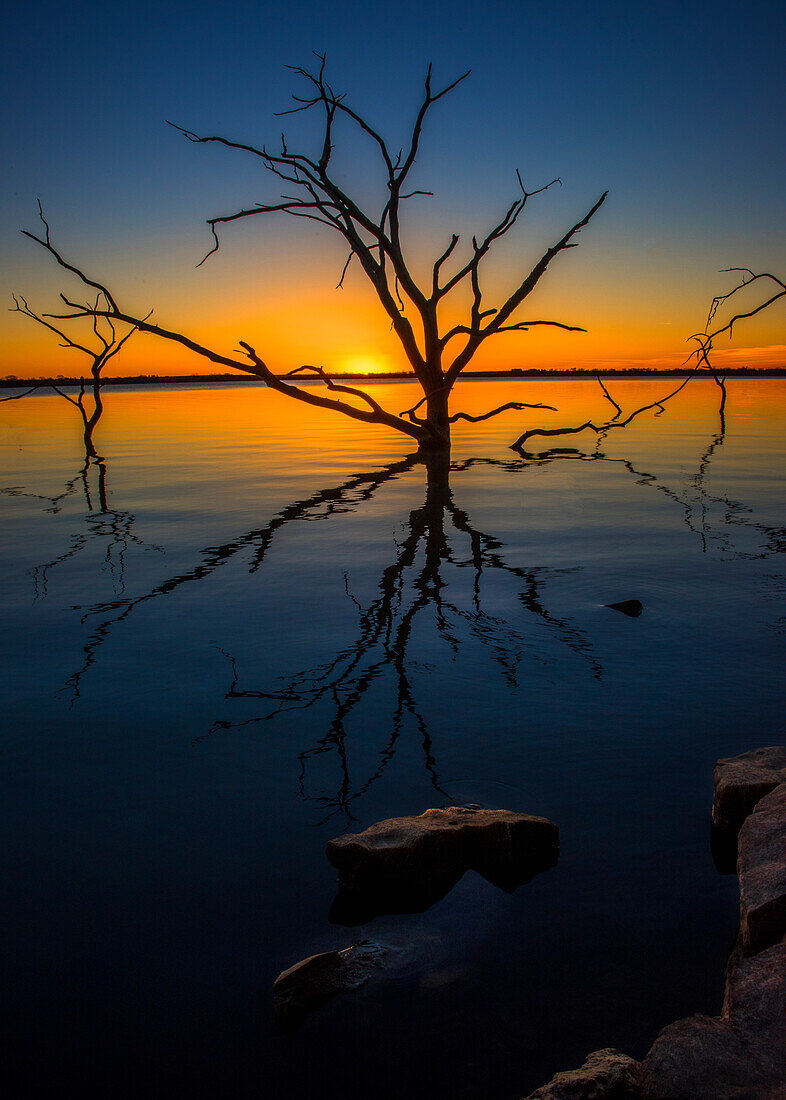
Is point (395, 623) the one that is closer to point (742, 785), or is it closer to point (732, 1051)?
point (742, 785)

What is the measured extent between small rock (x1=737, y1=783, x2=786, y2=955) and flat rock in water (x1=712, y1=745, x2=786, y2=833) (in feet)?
0.30

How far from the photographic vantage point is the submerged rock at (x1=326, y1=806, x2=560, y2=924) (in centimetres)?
295

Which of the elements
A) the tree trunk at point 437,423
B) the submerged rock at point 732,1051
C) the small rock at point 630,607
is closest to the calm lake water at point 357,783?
the small rock at point 630,607

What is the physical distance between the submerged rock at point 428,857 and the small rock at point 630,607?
3.57 m

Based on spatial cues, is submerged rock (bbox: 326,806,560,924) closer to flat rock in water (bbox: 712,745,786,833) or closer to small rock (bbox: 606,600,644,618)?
flat rock in water (bbox: 712,745,786,833)

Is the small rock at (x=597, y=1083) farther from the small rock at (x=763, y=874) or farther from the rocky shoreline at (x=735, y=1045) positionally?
the small rock at (x=763, y=874)

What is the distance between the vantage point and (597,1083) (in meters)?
2.05

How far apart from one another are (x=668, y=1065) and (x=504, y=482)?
14217 mm

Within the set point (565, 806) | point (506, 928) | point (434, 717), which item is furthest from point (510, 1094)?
point (434, 717)

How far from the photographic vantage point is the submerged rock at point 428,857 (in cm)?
295

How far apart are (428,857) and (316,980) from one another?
0.66 meters

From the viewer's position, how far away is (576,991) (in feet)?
8.35

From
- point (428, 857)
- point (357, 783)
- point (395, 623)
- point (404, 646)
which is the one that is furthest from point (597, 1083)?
point (395, 623)

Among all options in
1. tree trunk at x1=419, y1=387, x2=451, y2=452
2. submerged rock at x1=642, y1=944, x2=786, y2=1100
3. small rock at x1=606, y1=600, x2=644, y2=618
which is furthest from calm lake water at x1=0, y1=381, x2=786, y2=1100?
tree trunk at x1=419, y1=387, x2=451, y2=452
